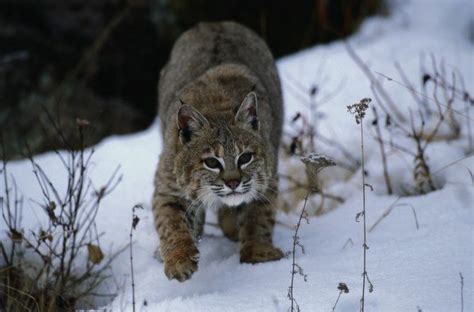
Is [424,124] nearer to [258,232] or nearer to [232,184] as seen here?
[258,232]

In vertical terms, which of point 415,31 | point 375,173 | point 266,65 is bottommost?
point 375,173

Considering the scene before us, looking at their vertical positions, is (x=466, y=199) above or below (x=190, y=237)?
above

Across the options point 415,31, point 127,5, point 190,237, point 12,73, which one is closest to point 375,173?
point 190,237

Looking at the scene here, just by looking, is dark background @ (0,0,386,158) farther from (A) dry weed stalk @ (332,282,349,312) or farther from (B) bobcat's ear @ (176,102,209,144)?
(A) dry weed stalk @ (332,282,349,312)

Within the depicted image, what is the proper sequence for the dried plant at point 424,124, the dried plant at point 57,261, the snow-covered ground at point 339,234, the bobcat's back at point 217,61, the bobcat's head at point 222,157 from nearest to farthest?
the snow-covered ground at point 339,234 → the dried plant at point 57,261 → the bobcat's head at point 222,157 → the dried plant at point 424,124 → the bobcat's back at point 217,61

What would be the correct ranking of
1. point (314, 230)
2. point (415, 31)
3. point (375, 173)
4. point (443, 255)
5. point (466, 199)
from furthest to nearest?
point (415, 31)
point (375, 173)
point (314, 230)
point (466, 199)
point (443, 255)

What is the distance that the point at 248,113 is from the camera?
4855 mm

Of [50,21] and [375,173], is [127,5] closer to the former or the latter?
[50,21]

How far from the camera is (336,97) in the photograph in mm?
8164

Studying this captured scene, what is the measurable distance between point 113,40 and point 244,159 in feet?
18.4

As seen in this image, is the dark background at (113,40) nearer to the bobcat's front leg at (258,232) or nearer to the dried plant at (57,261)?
the dried plant at (57,261)

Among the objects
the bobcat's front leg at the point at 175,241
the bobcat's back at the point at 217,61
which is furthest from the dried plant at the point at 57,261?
the bobcat's back at the point at 217,61

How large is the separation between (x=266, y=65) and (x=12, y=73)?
440cm

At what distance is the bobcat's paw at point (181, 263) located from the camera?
4.23 meters
